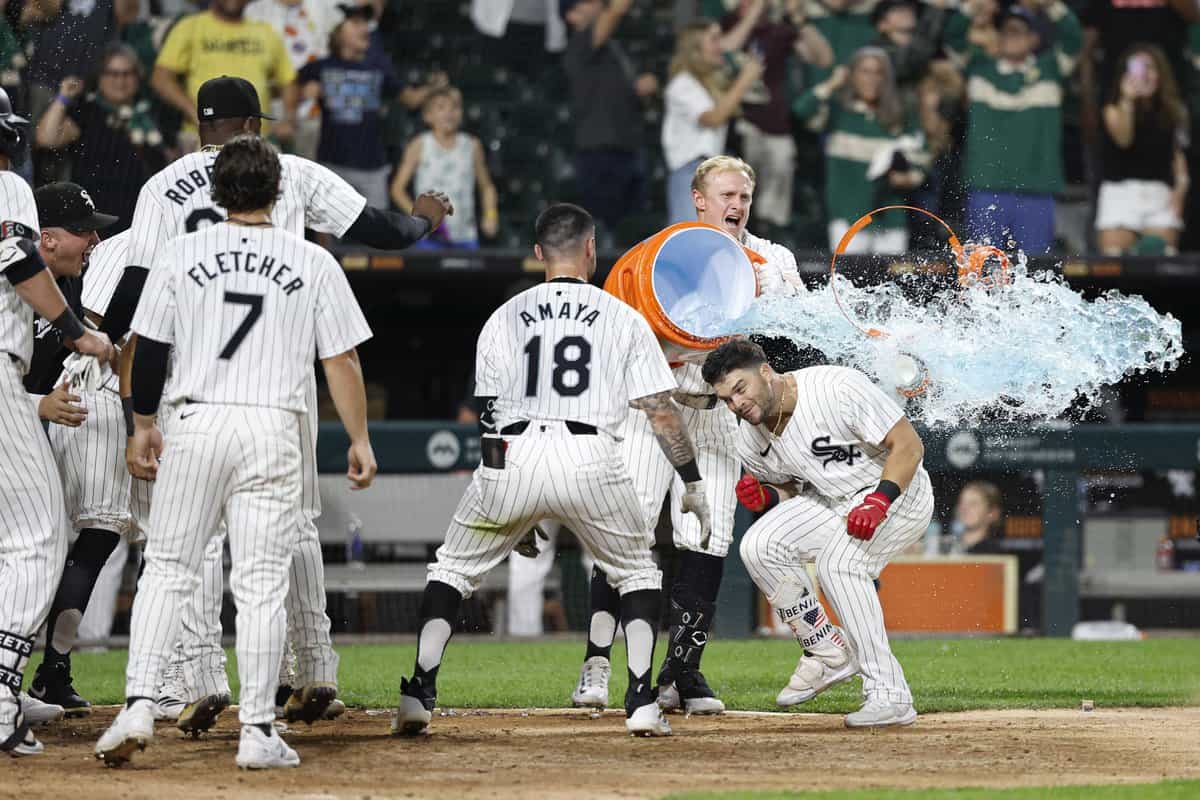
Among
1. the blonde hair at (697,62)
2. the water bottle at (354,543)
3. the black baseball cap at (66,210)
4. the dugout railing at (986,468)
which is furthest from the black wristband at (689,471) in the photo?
the blonde hair at (697,62)

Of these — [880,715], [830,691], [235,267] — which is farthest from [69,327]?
[830,691]

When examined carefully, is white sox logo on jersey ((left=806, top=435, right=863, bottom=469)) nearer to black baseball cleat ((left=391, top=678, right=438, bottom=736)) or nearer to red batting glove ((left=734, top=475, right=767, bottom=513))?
red batting glove ((left=734, top=475, right=767, bottom=513))

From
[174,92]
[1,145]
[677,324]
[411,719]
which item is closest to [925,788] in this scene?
[411,719]

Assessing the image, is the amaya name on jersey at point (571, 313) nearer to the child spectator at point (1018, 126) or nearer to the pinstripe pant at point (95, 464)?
the pinstripe pant at point (95, 464)

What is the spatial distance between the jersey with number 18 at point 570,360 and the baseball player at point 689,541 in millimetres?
956

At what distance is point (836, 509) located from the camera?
660 cm

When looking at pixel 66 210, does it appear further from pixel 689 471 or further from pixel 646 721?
pixel 646 721

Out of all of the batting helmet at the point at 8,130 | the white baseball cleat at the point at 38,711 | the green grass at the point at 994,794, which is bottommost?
the white baseball cleat at the point at 38,711

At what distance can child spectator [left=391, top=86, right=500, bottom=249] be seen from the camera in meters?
12.5

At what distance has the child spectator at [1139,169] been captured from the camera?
12992 millimetres

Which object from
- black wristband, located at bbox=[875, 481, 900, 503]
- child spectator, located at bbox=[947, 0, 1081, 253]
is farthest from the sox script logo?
child spectator, located at bbox=[947, 0, 1081, 253]

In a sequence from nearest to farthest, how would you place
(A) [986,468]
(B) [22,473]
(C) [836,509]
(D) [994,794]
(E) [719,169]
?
1. (D) [994,794]
2. (B) [22,473]
3. (C) [836,509]
4. (E) [719,169]
5. (A) [986,468]

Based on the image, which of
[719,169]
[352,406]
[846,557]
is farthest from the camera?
[719,169]

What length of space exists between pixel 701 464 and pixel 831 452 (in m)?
0.61
